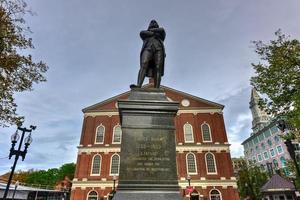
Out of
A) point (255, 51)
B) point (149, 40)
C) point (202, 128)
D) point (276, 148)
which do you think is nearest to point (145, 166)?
point (149, 40)

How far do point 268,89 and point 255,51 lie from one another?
2.70 metres

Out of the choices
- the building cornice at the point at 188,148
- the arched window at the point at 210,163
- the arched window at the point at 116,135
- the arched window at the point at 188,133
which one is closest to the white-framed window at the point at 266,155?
the building cornice at the point at 188,148

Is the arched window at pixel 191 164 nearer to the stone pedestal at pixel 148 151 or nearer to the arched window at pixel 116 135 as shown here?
the arched window at pixel 116 135

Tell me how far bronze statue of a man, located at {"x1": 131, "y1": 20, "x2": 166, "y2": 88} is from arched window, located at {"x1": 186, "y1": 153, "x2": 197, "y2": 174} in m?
21.8

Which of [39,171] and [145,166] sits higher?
[39,171]

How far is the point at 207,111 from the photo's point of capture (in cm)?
2908

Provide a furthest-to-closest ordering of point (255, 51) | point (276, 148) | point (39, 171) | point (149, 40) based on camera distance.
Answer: point (39, 171) → point (276, 148) → point (255, 51) → point (149, 40)

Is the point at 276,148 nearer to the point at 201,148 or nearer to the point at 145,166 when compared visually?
the point at 201,148

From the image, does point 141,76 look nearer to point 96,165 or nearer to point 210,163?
point 210,163

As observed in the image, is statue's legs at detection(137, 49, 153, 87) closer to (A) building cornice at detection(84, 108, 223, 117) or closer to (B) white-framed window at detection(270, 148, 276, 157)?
(A) building cornice at detection(84, 108, 223, 117)

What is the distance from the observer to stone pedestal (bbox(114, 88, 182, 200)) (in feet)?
13.4

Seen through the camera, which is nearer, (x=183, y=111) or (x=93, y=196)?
(x=93, y=196)

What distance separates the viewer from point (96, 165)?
86.2 ft

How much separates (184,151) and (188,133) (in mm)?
2589
